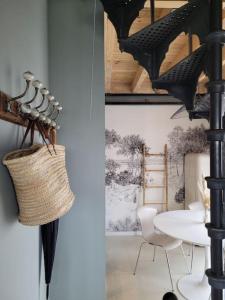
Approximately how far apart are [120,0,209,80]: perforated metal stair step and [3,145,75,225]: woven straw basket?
2.32 feet

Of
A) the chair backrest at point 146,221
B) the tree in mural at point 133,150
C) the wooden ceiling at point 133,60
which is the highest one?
the wooden ceiling at point 133,60

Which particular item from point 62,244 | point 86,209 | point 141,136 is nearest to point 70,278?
point 62,244

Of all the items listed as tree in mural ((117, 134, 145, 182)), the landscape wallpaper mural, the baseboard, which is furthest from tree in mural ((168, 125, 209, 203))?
the baseboard

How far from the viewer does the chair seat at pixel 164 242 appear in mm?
3227

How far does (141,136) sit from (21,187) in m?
4.32

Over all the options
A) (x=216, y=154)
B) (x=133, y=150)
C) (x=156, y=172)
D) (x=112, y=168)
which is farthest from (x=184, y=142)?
(x=216, y=154)

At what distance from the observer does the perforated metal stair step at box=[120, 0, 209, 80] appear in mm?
1082

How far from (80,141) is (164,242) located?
2.07m

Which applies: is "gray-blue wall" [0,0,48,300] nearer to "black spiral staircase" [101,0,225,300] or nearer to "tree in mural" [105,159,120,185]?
"black spiral staircase" [101,0,225,300]

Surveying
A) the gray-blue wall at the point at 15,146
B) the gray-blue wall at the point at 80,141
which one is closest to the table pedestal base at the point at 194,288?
the gray-blue wall at the point at 80,141

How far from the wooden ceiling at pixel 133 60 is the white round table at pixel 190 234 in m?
1.44

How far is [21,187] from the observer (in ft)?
3.28

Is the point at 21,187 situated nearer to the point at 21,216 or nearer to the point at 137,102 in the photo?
the point at 21,216

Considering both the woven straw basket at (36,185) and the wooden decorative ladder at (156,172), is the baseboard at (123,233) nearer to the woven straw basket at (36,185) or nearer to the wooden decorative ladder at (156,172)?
the wooden decorative ladder at (156,172)
